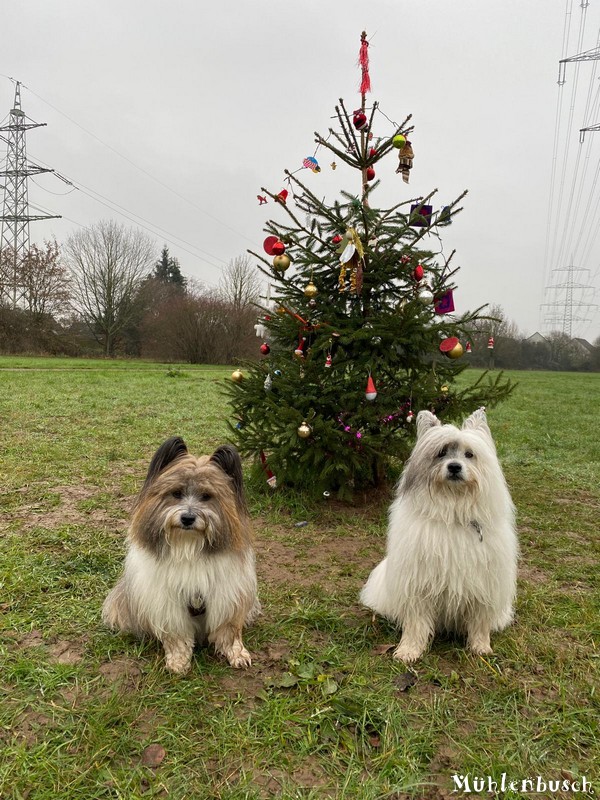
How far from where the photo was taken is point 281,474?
5.85 meters

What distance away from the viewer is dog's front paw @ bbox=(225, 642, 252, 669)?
9.79ft

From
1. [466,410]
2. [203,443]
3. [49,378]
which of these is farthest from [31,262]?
[466,410]

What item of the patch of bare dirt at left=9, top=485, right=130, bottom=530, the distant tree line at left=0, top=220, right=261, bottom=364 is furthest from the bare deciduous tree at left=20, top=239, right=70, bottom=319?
→ the patch of bare dirt at left=9, top=485, right=130, bottom=530

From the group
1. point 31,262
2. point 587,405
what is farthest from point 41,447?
point 31,262

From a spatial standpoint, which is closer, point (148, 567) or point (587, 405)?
point (148, 567)

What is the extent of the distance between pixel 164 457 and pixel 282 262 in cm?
293

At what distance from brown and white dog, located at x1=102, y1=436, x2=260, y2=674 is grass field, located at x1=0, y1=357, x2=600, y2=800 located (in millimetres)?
209

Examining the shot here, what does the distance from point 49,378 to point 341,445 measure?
1594 centimetres

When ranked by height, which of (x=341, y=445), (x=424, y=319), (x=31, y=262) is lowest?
(x=341, y=445)

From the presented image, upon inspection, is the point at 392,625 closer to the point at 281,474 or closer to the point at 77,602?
the point at 77,602

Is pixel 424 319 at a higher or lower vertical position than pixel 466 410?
higher

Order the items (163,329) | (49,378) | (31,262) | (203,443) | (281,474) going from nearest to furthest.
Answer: (281,474) < (203,443) < (49,378) < (31,262) < (163,329)

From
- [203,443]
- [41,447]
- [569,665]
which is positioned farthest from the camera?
[203,443]

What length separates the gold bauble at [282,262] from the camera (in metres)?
5.17
